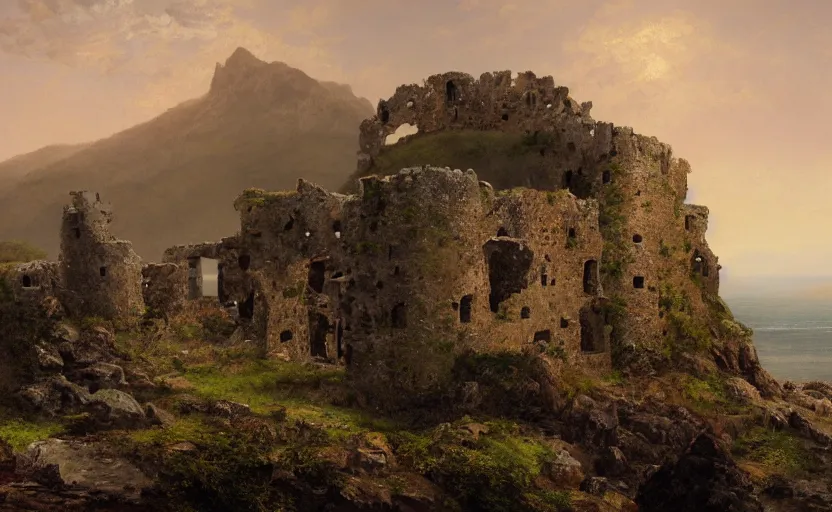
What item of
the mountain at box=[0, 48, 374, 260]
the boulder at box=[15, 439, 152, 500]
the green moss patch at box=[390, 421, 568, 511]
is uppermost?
the mountain at box=[0, 48, 374, 260]

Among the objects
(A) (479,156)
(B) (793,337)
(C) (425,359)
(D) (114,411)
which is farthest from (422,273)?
(B) (793,337)

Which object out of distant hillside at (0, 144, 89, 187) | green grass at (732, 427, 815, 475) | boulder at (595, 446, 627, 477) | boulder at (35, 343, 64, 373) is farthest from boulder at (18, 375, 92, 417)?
distant hillside at (0, 144, 89, 187)

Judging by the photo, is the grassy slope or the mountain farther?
the mountain

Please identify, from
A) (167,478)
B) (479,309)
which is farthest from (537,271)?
(167,478)

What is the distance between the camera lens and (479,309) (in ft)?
122

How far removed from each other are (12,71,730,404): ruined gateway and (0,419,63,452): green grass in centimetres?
811

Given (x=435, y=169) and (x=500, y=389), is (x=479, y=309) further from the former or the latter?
(x=435, y=169)

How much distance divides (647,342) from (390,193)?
1871 centimetres

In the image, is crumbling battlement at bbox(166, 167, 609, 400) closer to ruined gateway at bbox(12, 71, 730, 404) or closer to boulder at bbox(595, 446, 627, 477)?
ruined gateway at bbox(12, 71, 730, 404)

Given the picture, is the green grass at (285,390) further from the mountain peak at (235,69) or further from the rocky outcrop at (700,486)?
the mountain peak at (235,69)

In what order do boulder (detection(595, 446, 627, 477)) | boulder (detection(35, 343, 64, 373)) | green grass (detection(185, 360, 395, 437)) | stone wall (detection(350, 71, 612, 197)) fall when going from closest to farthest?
boulder (detection(35, 343, 64, 373)) < green grass (detection(185, 360, 395, 437)) < boulder (detection(595, 446, 627, 477)) < stone wall (detection(350, 71, 612, 197))

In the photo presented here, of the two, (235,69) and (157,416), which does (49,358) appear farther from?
(235,69)

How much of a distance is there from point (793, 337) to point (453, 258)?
11857 centimetres

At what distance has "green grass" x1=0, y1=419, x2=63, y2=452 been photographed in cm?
2820
